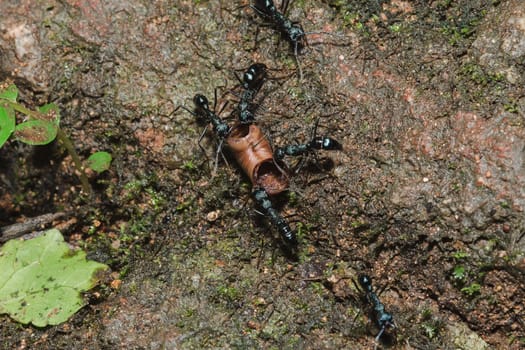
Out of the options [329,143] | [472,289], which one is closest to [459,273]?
[472,289]

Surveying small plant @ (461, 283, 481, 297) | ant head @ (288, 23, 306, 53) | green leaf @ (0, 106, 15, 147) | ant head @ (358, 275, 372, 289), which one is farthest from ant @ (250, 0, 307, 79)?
green leaf @ (0, 106, 15, 147)

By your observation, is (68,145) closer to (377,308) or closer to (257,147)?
(257,147)

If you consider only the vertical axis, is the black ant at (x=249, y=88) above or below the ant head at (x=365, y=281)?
above

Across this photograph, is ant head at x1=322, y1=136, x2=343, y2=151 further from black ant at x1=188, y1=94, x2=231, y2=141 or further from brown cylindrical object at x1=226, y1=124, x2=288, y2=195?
black ant at x1=188, y1=94, x2=231, y2=141

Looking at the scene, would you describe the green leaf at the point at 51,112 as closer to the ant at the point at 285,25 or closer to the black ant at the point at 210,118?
the black ant at the point at 210,118

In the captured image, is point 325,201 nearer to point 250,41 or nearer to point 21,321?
point 250,41

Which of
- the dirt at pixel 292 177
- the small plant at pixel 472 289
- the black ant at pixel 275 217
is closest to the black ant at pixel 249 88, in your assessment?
the dirt at pixel 292 177

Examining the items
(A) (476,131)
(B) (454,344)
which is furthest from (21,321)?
(A) (476,131)
